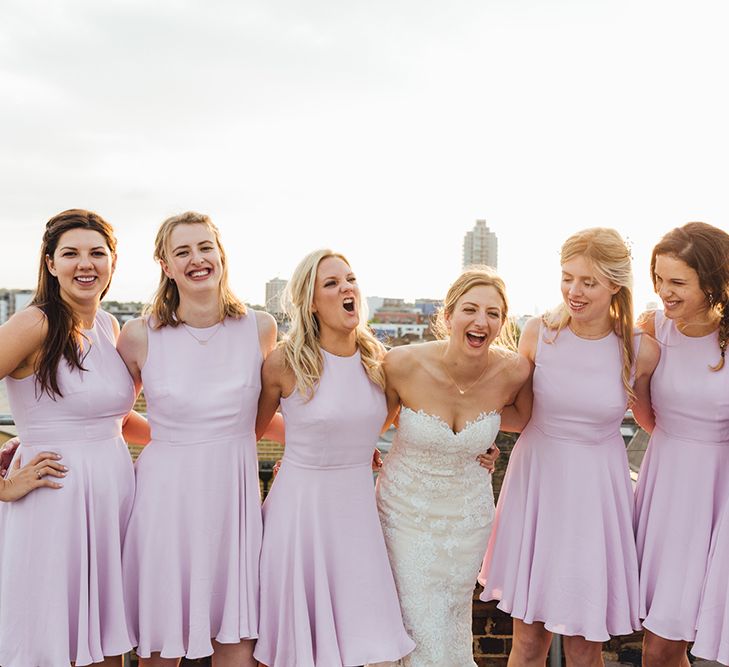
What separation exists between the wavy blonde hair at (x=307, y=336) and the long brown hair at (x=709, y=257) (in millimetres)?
1402

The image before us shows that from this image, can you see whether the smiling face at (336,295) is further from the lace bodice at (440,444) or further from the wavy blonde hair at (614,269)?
the wavy blonde hair at (614,269)

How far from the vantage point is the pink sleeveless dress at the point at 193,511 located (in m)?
2.94

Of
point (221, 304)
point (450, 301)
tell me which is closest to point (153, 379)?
point (221, 304)

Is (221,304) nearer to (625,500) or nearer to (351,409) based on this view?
(351,409)

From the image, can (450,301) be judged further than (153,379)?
Yes

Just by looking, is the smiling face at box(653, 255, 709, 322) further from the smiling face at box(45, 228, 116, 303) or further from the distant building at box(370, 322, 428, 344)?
the smiling face at box(45, 228, 116, 303)

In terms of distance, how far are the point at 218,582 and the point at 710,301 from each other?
97.7 inches

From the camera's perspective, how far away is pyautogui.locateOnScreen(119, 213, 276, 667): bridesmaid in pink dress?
2947mm

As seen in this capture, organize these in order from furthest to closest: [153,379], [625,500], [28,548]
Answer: [625,500] → [153,379] → [28,548]

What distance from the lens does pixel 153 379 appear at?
10.0 ft

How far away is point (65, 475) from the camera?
2885 millimetres

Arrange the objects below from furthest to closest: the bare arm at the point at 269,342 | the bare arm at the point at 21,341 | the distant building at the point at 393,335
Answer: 1. the distant building at the point at 393,335
2. the bare arm at the point at 269,342
3. the bare arm at the point at 21,341

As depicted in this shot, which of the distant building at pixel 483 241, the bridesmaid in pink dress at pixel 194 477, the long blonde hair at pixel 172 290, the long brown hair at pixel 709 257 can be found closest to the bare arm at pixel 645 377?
the long brown hair at pixel 709 257

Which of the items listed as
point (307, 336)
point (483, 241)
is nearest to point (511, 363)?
point (307, 336)
